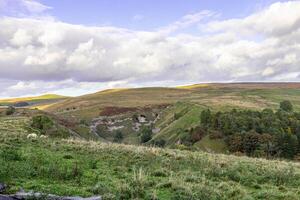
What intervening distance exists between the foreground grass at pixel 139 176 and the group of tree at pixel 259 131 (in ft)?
215

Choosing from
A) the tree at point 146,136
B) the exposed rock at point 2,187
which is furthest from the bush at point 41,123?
the tree at point 146,136

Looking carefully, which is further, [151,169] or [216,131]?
[216,131]

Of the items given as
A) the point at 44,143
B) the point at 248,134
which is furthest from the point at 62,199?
the point at 248,134

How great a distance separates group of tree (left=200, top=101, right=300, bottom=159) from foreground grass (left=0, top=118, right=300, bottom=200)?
65.6m

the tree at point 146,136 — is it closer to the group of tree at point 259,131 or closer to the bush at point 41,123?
the group of tree at point 259,131

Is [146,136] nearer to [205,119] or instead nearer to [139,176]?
[205,119]

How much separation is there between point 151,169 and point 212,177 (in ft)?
9.00

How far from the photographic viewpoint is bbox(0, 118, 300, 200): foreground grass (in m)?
12.9

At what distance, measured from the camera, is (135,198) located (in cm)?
1212

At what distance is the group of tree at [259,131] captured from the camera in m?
93.1

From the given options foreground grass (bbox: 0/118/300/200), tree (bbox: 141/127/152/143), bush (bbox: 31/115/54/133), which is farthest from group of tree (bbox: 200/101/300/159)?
foreground grass (bbox: 0/118/300/200)

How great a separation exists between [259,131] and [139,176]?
96028mm

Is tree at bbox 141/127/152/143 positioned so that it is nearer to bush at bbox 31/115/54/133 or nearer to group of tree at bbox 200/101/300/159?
group of tree at bbox 200/101/300/159

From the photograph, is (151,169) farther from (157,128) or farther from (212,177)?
(157,128)
